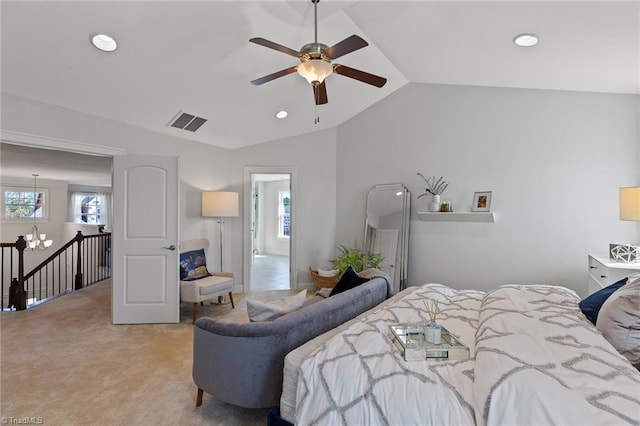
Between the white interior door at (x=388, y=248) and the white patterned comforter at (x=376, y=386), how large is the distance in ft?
10.0

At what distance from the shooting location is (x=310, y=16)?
10.0ft

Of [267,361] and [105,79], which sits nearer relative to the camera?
[267,361]

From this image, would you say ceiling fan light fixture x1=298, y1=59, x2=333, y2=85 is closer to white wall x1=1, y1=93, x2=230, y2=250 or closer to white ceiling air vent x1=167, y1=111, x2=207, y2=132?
white ceiling air vent x1=167, y1=111, x2=207, y2=132

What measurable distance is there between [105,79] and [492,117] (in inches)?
172

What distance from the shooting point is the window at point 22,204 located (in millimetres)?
8207

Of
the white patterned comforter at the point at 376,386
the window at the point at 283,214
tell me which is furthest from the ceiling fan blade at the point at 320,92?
the window at the point at 283,214

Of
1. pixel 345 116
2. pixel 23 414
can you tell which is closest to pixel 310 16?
pixel 345 116

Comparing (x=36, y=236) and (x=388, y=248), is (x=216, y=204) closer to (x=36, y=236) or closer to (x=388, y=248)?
(x=388, y=248)

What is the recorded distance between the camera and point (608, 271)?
9.86 ft

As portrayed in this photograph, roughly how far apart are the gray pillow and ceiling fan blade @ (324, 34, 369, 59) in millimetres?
1970

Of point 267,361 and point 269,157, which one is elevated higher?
point 269,157

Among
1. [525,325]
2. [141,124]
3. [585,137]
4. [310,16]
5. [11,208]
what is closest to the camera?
[525,325]

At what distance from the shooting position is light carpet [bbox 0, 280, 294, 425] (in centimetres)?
224

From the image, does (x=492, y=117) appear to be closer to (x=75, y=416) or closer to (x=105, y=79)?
(x=105, y=79)
